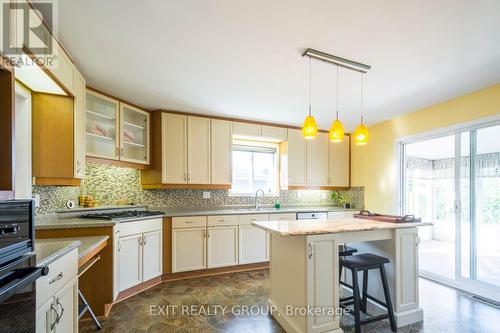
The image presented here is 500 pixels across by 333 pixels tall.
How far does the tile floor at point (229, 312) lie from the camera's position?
7.19 ft

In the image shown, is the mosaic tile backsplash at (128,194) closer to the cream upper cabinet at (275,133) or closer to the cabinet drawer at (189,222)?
the cabinet drawer at (189,222)

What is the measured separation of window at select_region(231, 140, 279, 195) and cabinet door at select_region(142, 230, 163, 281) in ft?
5.24

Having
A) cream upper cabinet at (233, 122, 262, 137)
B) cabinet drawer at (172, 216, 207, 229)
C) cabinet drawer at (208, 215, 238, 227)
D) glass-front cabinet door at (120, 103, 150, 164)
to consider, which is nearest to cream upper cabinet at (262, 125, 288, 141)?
cream upper cabinet at (233, 122, 262, 137)

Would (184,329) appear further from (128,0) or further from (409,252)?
(128,0)

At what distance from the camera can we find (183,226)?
3357 millimetres

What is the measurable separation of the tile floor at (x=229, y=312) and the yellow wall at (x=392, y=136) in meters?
1.58

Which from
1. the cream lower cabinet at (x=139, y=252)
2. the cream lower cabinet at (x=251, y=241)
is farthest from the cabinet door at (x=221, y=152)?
the cream lower cabinet at (x=139, y=252)

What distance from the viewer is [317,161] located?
15.8 ft

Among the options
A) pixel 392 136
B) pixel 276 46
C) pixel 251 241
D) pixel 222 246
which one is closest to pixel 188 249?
pixel 222 246

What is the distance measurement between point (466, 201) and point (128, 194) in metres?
4.72

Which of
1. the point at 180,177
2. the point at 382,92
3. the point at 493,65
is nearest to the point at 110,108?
the point at 180,177

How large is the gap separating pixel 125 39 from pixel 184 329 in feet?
8.39

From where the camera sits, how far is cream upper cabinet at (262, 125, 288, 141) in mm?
4395

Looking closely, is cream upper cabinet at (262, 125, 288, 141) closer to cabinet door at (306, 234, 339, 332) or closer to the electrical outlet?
cabinet door at (306, 234, 339, 332)
